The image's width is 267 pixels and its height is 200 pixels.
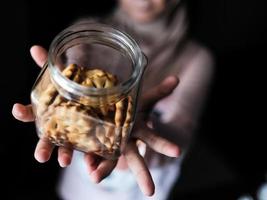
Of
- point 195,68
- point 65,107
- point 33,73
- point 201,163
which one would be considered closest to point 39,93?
point 65,107

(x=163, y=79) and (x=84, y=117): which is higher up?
(x=84, y=117)

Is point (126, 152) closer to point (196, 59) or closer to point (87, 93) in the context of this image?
point (87, 93)

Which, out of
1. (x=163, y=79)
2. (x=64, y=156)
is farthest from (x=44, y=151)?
(x=163, y=79)

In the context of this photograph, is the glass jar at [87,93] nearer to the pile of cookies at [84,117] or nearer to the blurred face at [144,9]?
the pile of cookies at [84,117]

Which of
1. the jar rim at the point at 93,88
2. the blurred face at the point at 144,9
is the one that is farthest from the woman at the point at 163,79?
the jar rim at the point at 93,88

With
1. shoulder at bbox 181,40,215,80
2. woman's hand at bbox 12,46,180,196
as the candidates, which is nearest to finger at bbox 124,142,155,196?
woman's hand at bbox 12,46,180,196

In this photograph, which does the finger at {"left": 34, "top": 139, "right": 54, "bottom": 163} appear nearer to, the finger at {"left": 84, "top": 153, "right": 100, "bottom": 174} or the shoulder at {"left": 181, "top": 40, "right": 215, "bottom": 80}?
the finger at {"left": 84, "top": 153, "right": 100, "bottom": 174}
